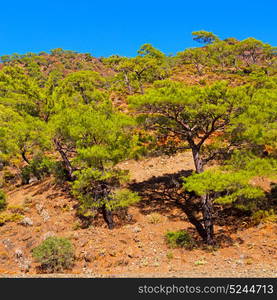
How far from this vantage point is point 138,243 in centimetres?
1506

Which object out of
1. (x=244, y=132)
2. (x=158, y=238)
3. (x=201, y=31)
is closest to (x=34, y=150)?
(x=158, y=238)

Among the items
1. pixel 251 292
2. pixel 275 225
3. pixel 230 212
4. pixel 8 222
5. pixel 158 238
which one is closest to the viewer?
pixel 251 292

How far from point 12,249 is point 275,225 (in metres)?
14.9

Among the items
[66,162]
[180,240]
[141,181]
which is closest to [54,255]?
[180,240]

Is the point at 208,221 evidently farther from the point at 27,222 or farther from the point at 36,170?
the point at 36,170

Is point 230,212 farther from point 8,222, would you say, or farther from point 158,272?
point 8,222

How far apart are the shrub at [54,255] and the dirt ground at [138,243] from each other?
21.3 inches

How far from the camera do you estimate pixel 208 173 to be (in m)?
12.4

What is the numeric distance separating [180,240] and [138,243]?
236cm

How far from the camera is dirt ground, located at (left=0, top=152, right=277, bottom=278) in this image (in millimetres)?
12133

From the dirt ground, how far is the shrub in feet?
1.77

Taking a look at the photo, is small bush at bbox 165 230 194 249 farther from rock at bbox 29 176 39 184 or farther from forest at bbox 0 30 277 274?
rock at bbox 29 176 39 184

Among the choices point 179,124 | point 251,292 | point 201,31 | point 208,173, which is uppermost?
point 201,31

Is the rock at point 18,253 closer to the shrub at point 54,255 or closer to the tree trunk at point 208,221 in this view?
the shrub at point 54,255
